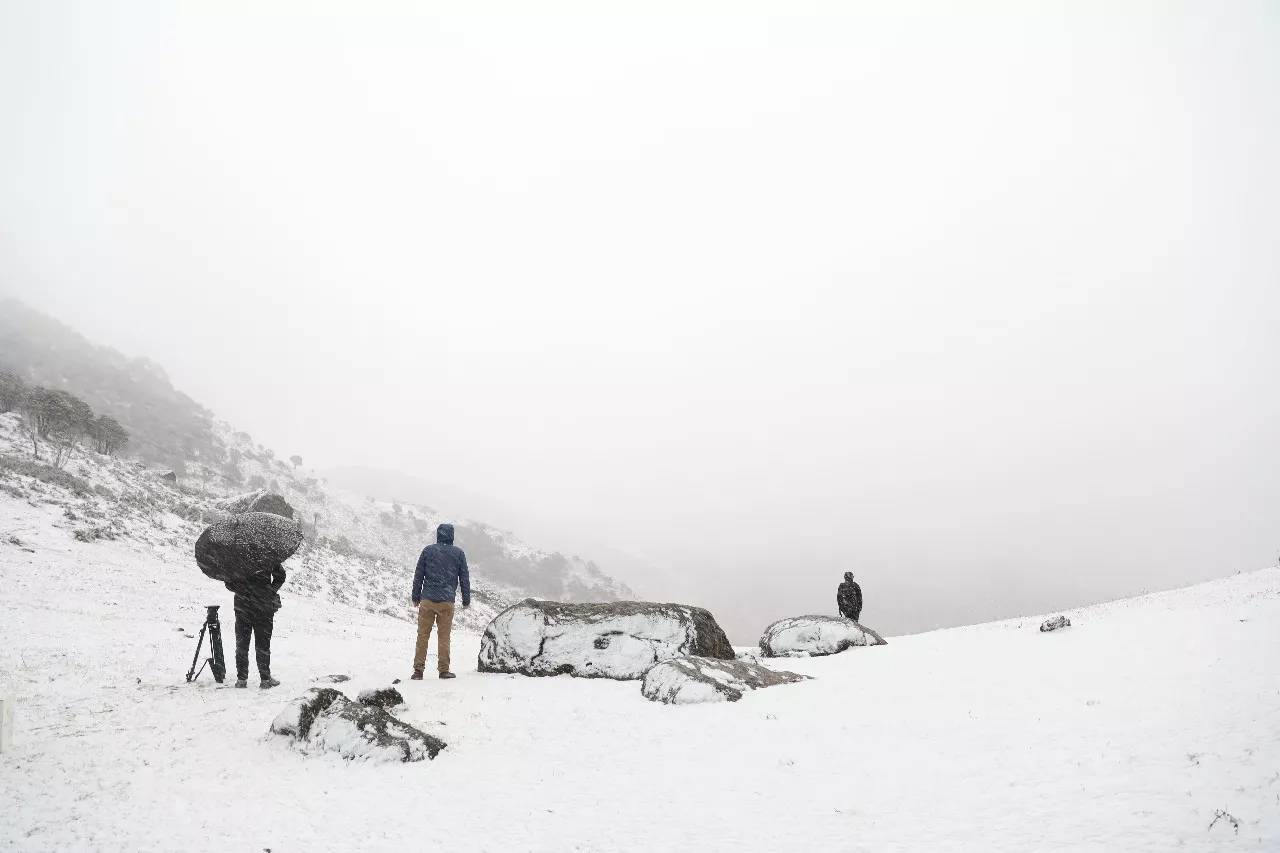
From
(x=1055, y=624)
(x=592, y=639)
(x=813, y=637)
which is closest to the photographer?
(x=592, y=639)

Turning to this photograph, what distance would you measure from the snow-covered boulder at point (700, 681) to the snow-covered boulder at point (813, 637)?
5350 millimetres

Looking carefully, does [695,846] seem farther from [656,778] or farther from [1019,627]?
[1019,627]

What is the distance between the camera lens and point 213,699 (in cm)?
861

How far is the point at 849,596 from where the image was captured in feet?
65.6

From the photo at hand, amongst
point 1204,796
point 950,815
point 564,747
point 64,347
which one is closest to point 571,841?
point 564,747

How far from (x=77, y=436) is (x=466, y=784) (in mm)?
50108

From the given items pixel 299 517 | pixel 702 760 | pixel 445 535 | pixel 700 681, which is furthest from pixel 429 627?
pixel 299 517

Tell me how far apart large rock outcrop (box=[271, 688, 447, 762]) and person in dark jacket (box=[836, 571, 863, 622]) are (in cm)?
1599

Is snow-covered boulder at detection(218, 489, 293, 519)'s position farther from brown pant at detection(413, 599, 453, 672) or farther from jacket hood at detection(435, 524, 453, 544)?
brown pant at detection(413, 599, 453, 672)

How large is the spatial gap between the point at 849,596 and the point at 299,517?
125 feet

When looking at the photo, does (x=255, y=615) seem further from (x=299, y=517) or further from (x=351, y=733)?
(x=299, y=517)

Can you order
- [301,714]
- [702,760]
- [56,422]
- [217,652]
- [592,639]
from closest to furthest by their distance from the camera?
1. [702,760]
2. [301,714]
3. [217,652]
4. [592,639]
5. [56,422]

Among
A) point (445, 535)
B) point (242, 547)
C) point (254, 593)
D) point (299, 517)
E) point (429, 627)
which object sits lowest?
point (429, 627)

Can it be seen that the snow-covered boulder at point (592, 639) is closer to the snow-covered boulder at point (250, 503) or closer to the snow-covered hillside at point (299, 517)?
the snow-covered boulder at point (250, 503)
